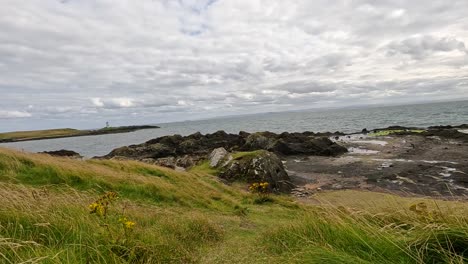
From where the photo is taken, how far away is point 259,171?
22.8 meters

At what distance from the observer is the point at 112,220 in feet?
18.8

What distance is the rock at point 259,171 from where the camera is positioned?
22.6 metres

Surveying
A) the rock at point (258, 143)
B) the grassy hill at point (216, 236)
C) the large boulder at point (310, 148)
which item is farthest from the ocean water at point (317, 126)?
the grassy hill at point (216, 236)

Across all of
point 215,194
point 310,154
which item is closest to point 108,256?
point 215,194

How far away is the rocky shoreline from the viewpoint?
22.3 m

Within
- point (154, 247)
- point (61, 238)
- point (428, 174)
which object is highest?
point (61, 238)

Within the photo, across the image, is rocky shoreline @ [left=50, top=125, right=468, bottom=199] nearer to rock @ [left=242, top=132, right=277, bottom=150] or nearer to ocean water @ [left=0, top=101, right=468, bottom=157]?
rock @ [left=242, top=132, right=277, bottom=150]

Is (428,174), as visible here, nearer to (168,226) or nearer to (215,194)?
(215,194)

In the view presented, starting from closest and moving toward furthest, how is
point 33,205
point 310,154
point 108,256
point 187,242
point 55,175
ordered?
1. point 108,256
2. point 33,205
3. point 187,242
4. point 55,175
5. point 310,154

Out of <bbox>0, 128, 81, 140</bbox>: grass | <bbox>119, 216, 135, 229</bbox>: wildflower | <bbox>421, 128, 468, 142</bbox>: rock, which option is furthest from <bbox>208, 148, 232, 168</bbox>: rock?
<bbox>0, 128, 81, 140</bbox>: grass

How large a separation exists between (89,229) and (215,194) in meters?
10.0

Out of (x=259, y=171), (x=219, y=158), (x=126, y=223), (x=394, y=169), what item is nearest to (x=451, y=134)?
(x=394, y=169)

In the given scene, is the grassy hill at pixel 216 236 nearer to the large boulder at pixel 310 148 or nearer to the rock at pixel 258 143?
the large boulder at pixel 310 148

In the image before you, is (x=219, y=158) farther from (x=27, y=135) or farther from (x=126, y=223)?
(x=27, y=135)
